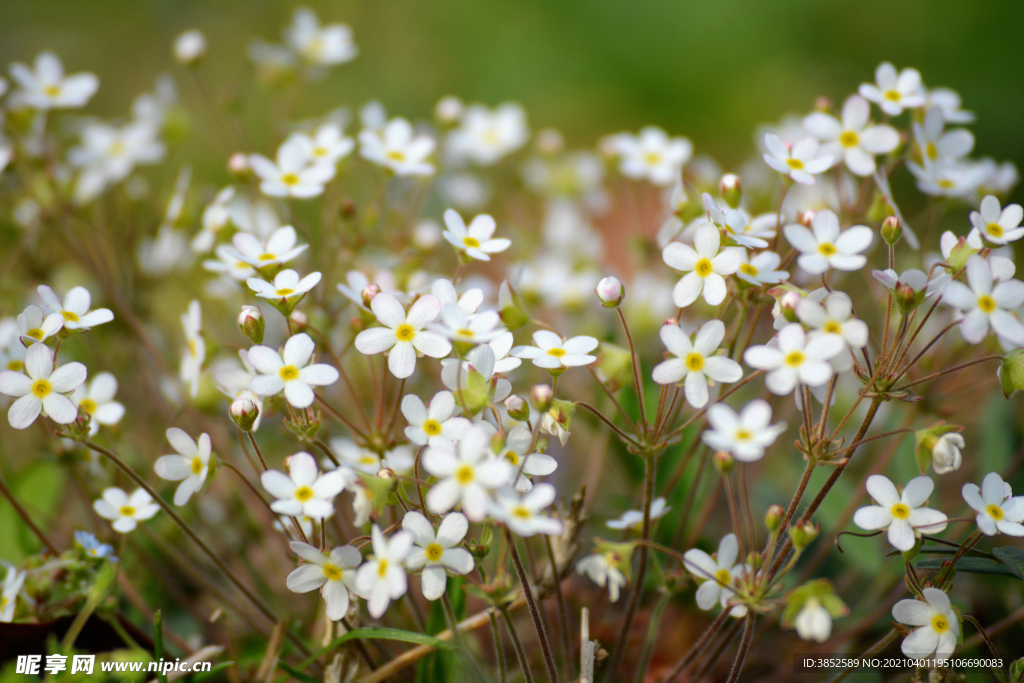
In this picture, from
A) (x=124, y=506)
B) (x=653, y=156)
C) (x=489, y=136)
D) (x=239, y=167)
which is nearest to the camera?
(x=124, y=506)

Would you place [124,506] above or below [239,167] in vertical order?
below

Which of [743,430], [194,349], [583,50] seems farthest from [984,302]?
[583,50]

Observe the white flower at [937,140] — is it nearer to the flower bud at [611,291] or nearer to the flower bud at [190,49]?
the flower bud at [611,291]

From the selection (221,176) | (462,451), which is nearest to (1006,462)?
(462,451)

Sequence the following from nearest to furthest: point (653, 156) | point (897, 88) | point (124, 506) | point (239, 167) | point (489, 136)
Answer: point (124, 506)
point (897, 88)
point (239, 167)
point (653, 156)
point (489, 136)

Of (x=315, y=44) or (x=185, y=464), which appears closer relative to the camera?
(x=185, y=464)

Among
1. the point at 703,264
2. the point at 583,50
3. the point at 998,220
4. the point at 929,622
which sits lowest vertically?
the point at 929,622

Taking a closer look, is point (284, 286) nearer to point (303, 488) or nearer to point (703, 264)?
point (303, 488)

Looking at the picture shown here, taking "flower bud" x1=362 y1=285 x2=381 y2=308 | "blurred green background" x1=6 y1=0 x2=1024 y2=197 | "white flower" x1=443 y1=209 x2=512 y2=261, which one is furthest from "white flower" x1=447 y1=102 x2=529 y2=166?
"blurred green background" x1=6 y1=0 x2=1024 y2=197
